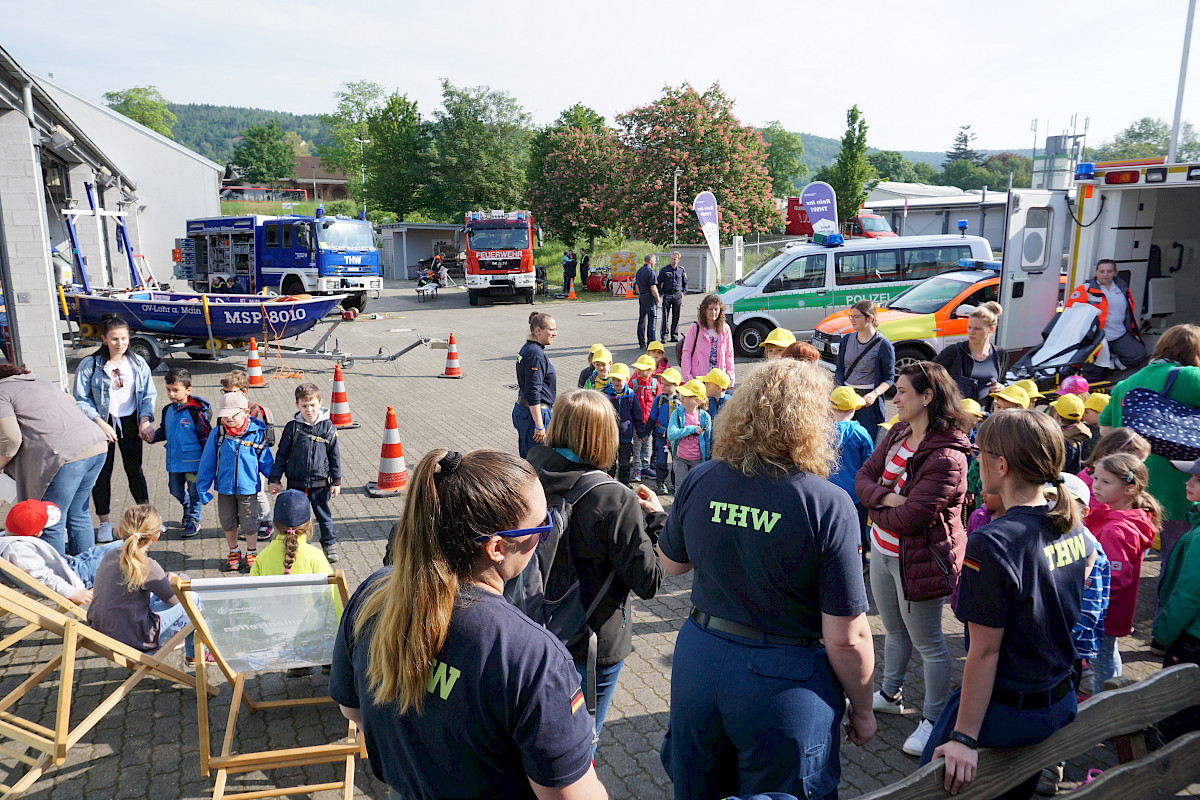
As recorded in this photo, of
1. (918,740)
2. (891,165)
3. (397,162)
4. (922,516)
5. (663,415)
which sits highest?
(891,165)

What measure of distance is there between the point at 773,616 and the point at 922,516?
5.09 feet

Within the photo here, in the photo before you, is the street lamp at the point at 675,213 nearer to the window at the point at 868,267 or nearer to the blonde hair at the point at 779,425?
the window at the point at 868,267

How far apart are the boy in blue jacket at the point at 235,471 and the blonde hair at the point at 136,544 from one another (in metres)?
1.71

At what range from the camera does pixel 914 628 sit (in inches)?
146

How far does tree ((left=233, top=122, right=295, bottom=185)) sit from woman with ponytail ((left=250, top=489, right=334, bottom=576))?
112227mm

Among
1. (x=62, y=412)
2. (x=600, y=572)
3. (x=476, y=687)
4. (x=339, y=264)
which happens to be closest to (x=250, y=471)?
(x=62, y=412)

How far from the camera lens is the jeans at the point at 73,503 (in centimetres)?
530

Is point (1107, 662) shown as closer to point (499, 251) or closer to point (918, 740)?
point (918, 740)

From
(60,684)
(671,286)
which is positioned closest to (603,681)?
(60,684)

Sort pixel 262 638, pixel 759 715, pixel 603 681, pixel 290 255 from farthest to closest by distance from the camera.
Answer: pixel 290 255, pixel 262 638, pixel 603 681, pixel 759 715

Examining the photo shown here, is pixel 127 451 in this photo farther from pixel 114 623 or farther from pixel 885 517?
pixel 885 517

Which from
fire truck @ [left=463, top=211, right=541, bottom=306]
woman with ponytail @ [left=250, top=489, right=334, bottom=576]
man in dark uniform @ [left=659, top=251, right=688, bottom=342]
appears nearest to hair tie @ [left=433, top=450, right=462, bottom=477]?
woman with ponytail @ [left=250, top=489, right=334, bottom=576]

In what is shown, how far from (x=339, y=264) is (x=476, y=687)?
23.7 m

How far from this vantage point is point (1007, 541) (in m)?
2.38
